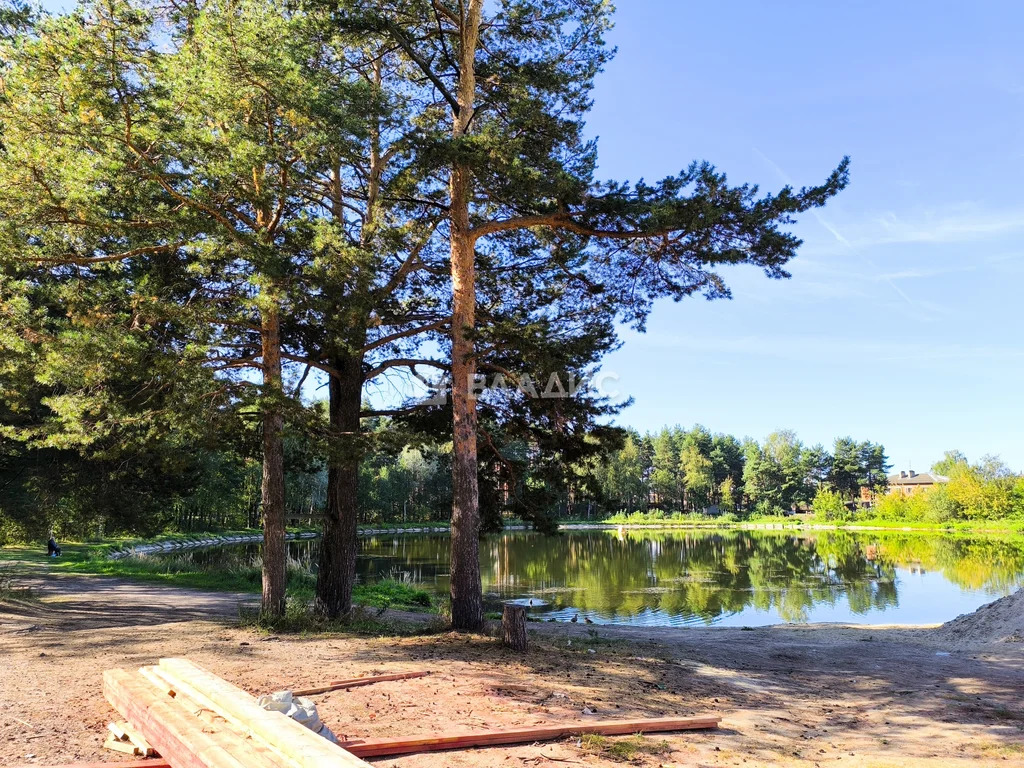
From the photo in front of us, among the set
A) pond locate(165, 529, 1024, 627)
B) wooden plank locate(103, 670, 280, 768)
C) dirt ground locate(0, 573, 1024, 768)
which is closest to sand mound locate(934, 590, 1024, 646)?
dirt ground locate(0, 573, 1024, 768)

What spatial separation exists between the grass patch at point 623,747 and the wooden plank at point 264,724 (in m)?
2.08

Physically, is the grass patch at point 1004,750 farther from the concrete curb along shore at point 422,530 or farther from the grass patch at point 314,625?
the concrete curb along shore at point 422,530

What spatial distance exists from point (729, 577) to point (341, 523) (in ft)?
67.8

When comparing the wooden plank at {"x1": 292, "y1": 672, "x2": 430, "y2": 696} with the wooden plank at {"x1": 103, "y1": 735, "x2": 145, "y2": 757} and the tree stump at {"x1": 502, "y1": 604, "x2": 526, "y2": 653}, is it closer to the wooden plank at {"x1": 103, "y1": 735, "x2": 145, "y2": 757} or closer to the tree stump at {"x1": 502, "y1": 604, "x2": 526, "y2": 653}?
the wooden plank at {"x1": 103, "y1": 735, "x2": 145, "y2": 757}

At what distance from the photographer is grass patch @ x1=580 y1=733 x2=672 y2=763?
14.8 ft

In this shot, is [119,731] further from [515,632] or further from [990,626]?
[990,626]

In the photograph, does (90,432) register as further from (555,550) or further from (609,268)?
(555,550)

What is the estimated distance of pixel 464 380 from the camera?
30.5ft

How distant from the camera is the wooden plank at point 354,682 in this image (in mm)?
5621

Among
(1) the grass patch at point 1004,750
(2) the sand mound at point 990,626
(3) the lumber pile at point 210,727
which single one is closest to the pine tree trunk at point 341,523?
(3) the lumber pile at point 210,727

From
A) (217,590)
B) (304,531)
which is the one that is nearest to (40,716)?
(217,590)

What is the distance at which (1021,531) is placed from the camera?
44.6 meters

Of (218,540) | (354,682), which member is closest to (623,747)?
(354,682)

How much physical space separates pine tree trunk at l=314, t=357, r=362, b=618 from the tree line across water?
4 centimetres
